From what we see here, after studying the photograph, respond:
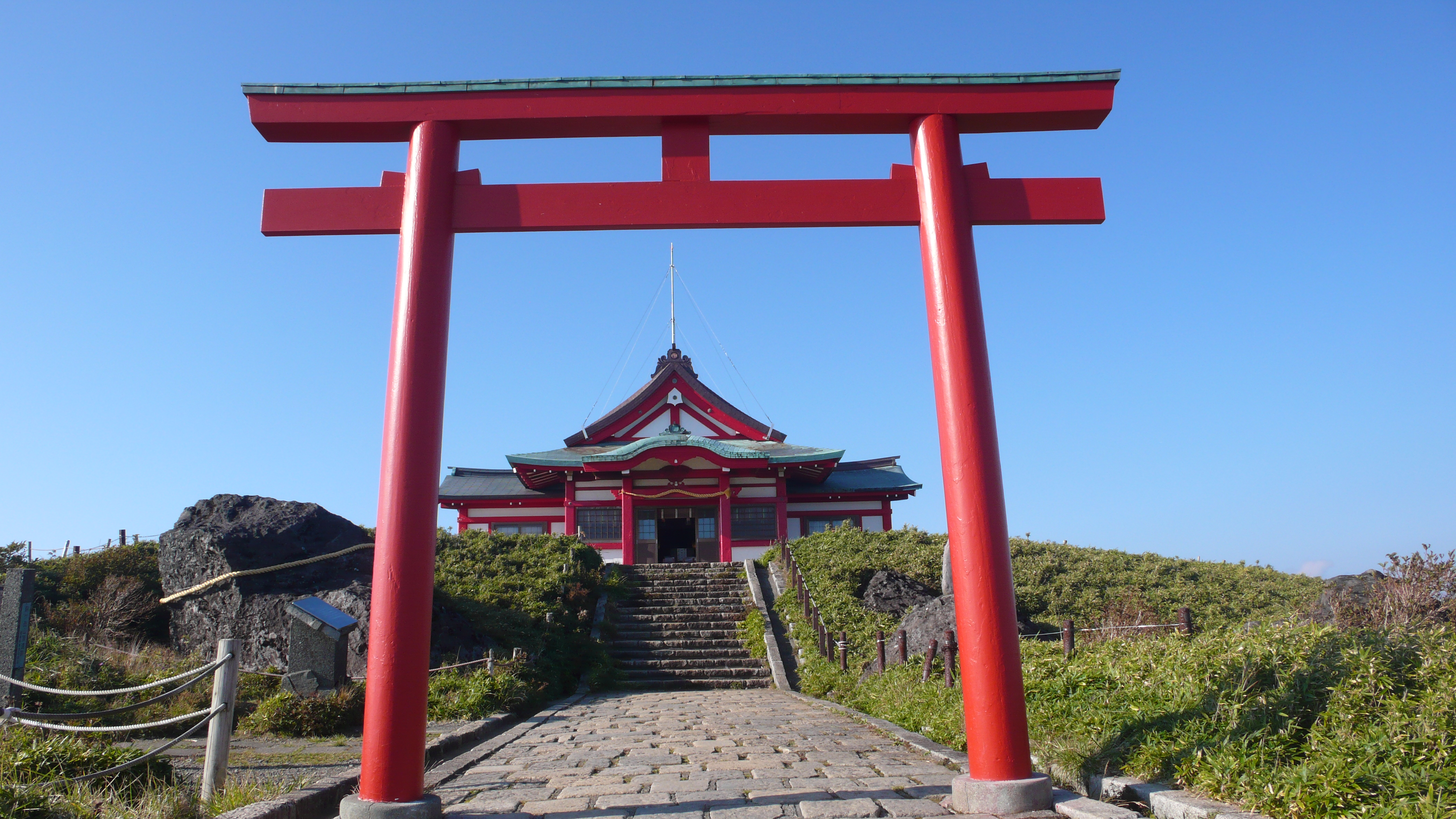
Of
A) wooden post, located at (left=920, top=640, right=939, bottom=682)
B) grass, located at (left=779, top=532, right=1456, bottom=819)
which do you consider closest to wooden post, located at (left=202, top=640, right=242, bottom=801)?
grass, located at (left=779, top=532, right=1456, bottom=819)

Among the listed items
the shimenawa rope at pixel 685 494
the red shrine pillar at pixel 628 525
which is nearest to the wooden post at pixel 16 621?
the red shrine pillar at pixel 628 525

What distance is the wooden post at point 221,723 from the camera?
15.4 ft

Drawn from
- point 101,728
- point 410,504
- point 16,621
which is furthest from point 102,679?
point 410,504

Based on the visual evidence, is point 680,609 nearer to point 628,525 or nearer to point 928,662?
point 628,525

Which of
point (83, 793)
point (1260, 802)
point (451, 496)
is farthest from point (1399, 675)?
point (451, 496)

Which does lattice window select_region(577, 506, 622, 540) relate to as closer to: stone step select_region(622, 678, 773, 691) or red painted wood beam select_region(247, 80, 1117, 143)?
stone step select_region(622, 678, 773, 691)

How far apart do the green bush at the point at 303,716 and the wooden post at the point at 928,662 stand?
5891mm

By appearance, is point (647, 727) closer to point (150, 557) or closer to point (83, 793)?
point (83, 793)

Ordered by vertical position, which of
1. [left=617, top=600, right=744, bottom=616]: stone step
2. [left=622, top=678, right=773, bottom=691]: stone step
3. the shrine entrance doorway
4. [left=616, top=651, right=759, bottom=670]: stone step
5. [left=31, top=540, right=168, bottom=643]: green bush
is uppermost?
the shrine entrance doorway

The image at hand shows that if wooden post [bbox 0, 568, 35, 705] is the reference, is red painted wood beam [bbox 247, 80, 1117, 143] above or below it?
above

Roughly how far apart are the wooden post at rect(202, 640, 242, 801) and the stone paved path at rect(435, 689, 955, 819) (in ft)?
4.24

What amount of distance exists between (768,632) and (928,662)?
646 cm

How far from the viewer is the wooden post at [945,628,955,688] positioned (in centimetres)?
841

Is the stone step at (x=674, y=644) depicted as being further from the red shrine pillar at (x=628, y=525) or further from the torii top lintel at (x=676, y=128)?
the torii top lintel at (x=676, y=128)
